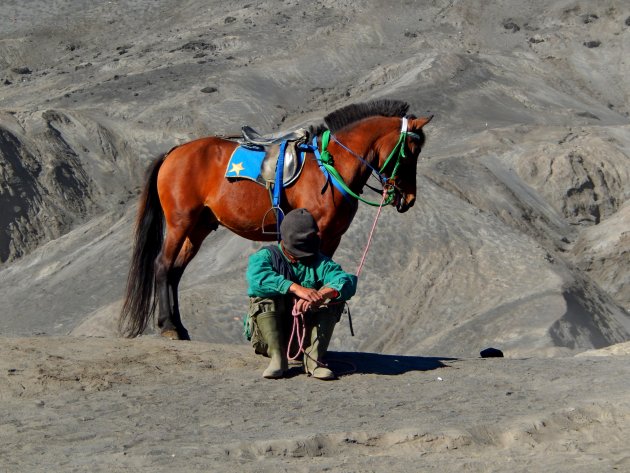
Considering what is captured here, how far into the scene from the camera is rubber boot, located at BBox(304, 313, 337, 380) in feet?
27.6

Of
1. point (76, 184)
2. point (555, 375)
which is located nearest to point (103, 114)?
point (76, 184)

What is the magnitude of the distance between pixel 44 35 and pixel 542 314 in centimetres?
3936

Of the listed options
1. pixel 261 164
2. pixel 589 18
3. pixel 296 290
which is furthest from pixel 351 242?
pixel 589 18

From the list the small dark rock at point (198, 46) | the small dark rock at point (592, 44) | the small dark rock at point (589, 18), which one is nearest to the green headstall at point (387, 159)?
the small dark rock at point (198, 46)

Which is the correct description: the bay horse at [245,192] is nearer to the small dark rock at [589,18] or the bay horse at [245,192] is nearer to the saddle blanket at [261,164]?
the saddle blanket at [261,164]

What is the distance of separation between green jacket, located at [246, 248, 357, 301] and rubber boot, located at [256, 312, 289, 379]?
236 mm

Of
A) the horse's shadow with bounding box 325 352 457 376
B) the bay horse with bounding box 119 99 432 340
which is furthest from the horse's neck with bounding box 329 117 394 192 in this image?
the horse's shadow with bounding box 325 352 457 376

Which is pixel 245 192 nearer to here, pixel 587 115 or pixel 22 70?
pixel 587 115

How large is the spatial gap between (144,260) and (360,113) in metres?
2.52

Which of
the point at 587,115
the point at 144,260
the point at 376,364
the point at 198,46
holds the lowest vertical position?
the point at 587,115

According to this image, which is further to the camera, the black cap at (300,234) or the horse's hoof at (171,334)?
the horse's hoof at (171,334)

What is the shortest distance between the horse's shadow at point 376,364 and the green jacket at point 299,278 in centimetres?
81

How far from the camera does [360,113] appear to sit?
413 inches

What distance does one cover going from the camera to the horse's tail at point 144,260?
10.8 metres
